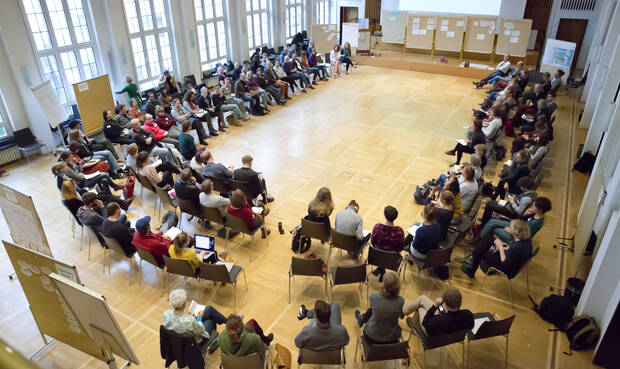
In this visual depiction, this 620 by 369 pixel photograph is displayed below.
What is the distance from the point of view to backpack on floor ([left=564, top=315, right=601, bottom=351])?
5.01 meters

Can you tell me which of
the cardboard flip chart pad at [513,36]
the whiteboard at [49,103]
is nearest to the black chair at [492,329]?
the whiteboard at [49,103]

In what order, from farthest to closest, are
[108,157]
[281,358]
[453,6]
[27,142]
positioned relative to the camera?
[453,6], [27,142], [108,157], [281,358]

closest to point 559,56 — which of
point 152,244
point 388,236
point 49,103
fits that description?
point 388,236

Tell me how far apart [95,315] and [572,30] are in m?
19.8

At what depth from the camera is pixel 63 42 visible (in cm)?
1046

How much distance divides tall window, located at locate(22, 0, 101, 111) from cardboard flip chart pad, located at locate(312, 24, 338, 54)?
8961 mm

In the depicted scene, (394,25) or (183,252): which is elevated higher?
(394,25)

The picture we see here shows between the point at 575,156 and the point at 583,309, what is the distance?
6.01 m

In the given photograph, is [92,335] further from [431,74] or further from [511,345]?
[431,74]

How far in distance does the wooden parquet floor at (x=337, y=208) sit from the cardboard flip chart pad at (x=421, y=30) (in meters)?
4.60

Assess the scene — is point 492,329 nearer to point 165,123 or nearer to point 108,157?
point 108,157

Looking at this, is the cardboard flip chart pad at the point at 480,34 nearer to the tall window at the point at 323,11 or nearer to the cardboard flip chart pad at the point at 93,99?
the tall window at the point at 323,11

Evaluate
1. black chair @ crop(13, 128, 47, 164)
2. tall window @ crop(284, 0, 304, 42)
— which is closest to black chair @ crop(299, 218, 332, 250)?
black chair @ crop(13, 128, 47, 164)

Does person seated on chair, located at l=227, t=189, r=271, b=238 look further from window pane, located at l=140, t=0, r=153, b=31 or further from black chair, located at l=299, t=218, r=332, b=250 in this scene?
window pane, located at l=140, t=0, r=153, b=31
